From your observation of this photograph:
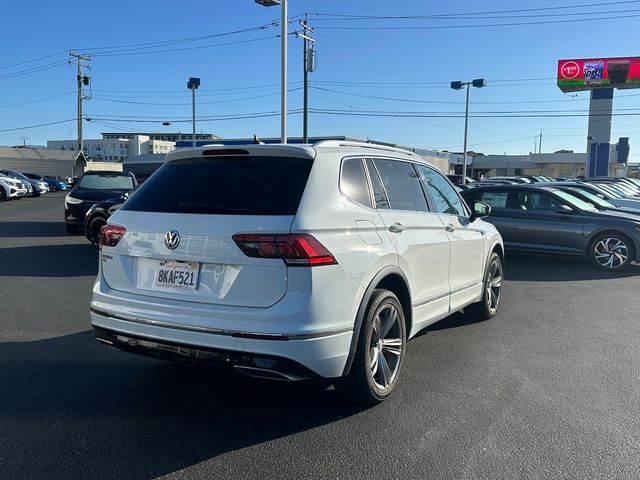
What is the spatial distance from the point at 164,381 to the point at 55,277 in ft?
17.2

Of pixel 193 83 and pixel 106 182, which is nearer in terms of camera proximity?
pixel 106 182

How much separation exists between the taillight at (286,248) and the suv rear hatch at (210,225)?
0.11ft

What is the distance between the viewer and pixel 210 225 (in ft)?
11.4

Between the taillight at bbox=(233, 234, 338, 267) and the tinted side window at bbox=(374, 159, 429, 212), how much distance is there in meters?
1.22

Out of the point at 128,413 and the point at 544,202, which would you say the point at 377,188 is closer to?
the point at 128,413

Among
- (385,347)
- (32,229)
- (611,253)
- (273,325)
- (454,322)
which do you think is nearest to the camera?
(273,325)

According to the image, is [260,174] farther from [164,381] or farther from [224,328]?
[164,381]

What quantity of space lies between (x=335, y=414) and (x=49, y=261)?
8240mm

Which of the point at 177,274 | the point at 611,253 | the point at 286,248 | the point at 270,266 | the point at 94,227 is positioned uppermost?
the point at 286,248

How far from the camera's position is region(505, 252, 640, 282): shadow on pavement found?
965cm

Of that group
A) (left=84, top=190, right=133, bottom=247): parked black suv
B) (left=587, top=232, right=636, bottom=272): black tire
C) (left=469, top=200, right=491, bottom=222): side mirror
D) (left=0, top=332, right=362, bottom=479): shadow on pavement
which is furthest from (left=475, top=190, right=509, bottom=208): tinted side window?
(left=0, top=332, right=362, bottom=479): shadow on pavement

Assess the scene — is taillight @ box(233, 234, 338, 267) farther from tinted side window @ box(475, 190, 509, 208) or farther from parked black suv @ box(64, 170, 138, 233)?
parked black suv @ box(64, 170, 138, 233)

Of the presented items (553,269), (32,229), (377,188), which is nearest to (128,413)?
(377,188)

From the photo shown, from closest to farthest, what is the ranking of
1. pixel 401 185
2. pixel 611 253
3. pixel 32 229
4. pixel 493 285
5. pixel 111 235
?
pixel 111 235
pixel 401 185
pixel 493 285
pixel 611 253
pixel 32 229
